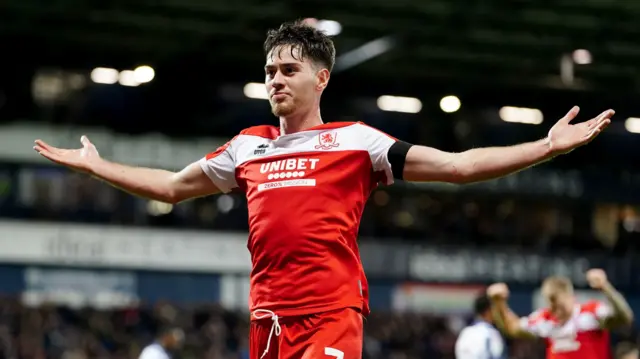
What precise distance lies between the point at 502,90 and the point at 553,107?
1544mm

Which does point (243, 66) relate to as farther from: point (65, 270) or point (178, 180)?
point (178, 180)

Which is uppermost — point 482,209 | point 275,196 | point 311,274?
point 482,209

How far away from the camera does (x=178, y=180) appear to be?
4918 millimetres

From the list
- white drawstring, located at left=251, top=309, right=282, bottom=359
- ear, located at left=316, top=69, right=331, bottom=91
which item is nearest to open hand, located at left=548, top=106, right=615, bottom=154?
ear, located at left=316, top=69, right=331, bottom=91

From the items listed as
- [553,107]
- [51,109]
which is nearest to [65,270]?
[51,109]

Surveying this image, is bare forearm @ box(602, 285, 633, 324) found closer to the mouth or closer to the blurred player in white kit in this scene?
the blurred player in white kit

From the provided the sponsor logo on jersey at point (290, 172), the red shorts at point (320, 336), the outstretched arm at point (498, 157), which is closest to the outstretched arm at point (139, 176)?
the sponsor logo on jersey at point (290, 172)

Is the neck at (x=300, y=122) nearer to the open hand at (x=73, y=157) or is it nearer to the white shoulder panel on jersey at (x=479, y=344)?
the open hand at (x=73, y=157)

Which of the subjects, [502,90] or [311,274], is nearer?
[311,274]

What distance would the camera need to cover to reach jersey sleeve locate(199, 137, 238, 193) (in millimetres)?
4855

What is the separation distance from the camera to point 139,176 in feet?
16.0

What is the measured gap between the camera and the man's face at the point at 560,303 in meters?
9.68

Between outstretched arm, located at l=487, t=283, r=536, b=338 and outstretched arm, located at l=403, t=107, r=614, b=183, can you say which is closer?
outstretched arm, located at l=403, t=107, r=614, b=183

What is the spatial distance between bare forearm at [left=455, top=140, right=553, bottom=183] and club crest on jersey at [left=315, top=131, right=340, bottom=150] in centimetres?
53
